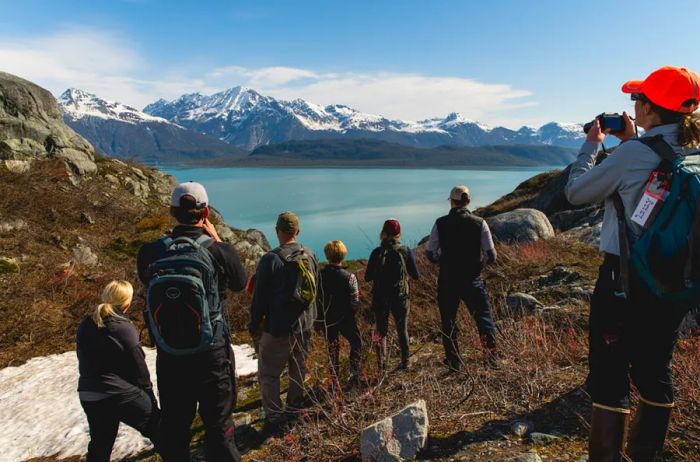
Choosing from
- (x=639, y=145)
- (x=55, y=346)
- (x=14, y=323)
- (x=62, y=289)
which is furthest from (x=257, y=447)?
(x=62, y=289)

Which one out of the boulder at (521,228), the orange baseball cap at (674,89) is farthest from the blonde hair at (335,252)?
the boulder at (521,228)

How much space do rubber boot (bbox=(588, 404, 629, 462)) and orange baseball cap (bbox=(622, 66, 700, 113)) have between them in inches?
66.0

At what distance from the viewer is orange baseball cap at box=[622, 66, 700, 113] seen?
2.24 meters

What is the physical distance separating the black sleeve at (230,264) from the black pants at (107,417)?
1340mm

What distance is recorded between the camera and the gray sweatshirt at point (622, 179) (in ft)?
7.42

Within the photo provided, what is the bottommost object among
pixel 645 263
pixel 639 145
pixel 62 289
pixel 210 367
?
pixel 62 289

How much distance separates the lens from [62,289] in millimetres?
8578

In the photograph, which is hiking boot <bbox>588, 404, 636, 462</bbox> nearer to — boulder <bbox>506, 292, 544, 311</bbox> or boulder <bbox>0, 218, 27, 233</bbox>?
boulder <bbox>506, 292, 544, 311</bbox>

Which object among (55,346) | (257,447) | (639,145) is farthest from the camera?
(55,346)

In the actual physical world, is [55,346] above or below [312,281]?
below

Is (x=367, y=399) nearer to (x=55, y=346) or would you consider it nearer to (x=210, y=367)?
(x=210, y=367)

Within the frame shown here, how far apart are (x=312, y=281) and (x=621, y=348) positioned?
2.59m

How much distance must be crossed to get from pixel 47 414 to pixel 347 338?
12.5 ft

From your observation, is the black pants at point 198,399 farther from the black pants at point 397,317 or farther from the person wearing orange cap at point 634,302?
the black pants at point 397,317
